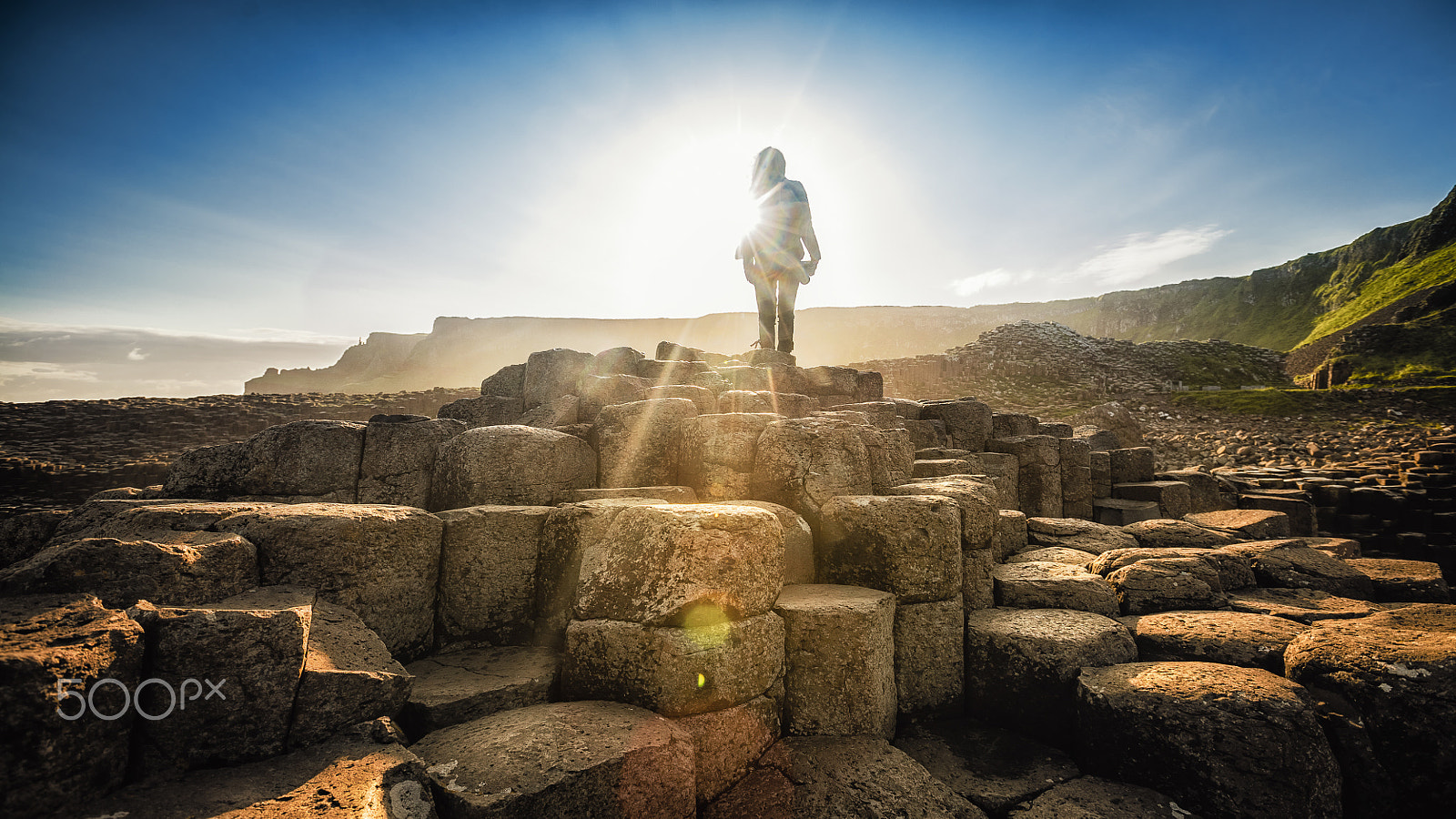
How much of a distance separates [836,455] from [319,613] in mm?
3668

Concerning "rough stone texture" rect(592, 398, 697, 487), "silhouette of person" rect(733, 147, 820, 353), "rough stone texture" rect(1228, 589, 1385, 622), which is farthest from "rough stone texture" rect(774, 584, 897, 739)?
"silhouette of person" rect(733, 147, 820, 353)

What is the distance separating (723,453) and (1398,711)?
170 inches

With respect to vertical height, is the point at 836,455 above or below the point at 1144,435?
above

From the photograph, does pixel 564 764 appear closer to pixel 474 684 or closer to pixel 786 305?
pixel 474 684

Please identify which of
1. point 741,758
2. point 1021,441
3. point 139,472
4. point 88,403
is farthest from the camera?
point 88,403

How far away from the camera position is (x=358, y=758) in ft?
7.90

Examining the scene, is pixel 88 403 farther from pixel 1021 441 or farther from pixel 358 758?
pixel 1021 441

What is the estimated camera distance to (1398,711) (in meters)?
3.05

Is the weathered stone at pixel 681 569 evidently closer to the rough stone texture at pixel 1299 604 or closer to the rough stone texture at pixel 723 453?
the rough stone texture at pixel 723 453

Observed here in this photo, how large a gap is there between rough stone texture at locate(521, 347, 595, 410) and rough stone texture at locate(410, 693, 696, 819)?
5134 millimetres

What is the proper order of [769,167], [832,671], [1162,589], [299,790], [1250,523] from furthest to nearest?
[769,167] → [1250,523] → [1162,589] → [832,671] → [299,790]

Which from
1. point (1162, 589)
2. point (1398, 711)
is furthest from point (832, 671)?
point (1162, 589)

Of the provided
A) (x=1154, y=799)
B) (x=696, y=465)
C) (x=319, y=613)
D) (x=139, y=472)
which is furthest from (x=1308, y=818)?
(x=139, y=472)

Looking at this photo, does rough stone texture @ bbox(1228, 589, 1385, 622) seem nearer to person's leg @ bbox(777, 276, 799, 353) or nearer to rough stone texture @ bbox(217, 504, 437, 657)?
rough stone texture @ bbox(217, 504, 437, 657)
